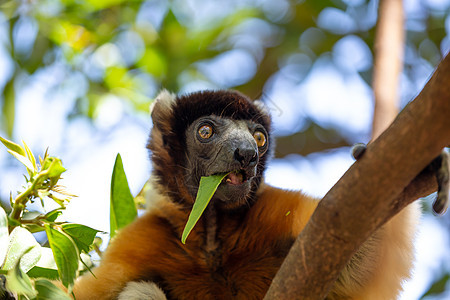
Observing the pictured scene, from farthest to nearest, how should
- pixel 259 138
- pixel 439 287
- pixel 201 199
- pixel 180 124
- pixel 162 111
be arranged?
pixel 439 287, pixel 162 111, pixel 180 124, pixel 259 138, pixel 201 199

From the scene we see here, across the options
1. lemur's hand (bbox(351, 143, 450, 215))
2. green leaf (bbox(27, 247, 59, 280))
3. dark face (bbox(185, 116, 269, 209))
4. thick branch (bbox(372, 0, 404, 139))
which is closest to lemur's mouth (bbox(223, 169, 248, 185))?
dark face (bbox(185, 116, 269, 209))

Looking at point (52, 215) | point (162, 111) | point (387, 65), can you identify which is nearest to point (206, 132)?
point (162, 111)

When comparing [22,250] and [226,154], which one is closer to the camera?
[22,250]

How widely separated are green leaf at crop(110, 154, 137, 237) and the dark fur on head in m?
0.44

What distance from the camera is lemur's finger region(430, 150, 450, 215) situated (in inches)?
79.0

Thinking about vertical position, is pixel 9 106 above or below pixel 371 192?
below

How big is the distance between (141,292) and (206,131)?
4.25ft

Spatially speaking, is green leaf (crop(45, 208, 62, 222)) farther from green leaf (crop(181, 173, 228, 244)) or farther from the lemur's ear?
the lemur's ear

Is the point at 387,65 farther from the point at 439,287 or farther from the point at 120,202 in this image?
the point at 439,287

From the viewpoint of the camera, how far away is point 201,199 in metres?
2.76

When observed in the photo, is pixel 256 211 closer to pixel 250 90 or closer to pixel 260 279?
pixel 260 279

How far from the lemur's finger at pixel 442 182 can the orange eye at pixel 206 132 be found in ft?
6.96

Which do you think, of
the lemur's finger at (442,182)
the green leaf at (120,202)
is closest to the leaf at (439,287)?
the green leaf at (120,202)

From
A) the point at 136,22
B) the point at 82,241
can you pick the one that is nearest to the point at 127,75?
the point at 136,22
